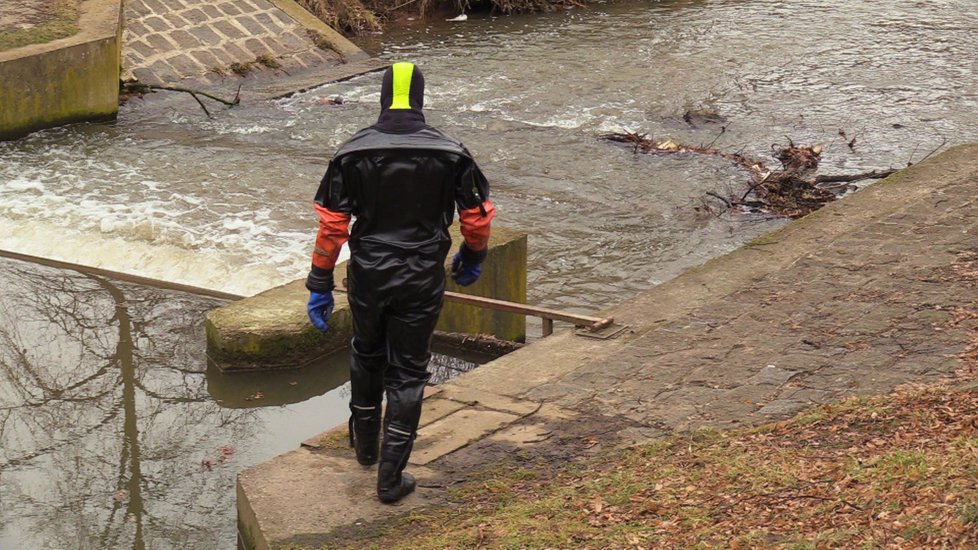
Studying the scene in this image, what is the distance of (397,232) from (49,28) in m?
10.7

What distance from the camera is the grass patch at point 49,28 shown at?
13961mm

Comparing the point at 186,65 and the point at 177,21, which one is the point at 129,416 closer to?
the point at 186,65

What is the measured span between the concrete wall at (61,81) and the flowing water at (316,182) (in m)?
0.23

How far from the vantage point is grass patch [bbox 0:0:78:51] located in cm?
1396

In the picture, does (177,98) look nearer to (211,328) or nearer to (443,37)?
(443,37)

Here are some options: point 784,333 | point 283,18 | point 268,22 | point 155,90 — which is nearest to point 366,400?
point 784,333

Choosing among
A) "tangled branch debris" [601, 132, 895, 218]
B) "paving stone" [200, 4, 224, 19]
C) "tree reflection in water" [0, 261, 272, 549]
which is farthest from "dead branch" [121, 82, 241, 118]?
"tree reflection in water" [0, 261, 272, 549]

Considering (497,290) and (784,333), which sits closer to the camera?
(784,333)

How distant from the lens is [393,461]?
213 inches

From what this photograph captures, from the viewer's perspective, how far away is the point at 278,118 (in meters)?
15.0

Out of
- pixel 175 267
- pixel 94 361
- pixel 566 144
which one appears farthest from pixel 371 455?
pixel 566 144

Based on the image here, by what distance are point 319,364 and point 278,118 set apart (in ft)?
24.2

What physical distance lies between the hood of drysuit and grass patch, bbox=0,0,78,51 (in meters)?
9.90

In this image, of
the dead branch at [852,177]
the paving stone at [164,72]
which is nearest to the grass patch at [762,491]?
the dead branch at [852,177]
